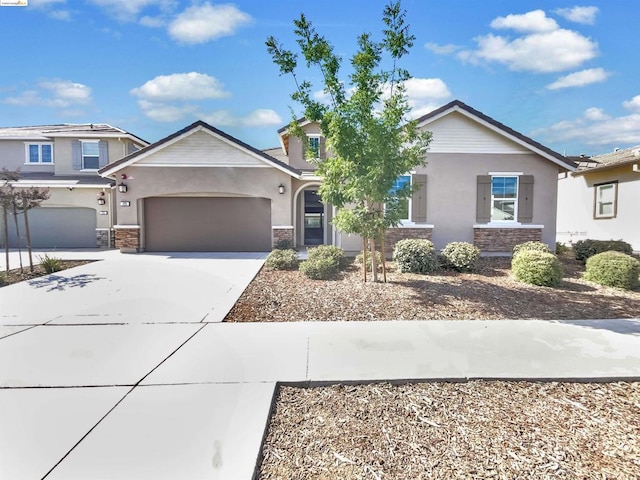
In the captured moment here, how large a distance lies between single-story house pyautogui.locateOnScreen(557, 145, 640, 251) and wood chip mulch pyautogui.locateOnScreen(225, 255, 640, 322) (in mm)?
7750

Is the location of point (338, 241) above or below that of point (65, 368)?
above

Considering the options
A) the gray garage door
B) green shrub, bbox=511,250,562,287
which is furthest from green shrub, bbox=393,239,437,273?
the gray garage door

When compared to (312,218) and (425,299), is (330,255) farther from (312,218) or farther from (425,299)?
(312,218)

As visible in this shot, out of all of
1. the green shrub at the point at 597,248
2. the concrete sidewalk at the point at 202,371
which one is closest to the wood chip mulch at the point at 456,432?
the concrete sidewalk at the point at 202,371

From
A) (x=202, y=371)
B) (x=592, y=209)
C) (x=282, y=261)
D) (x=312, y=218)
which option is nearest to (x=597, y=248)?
(x=592, y=209)

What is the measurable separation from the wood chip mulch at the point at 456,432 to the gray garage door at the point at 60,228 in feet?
53.6

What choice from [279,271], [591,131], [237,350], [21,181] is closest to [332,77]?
[279,271]

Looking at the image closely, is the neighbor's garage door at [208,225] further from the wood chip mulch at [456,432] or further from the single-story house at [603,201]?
the single-story house at [603,201]

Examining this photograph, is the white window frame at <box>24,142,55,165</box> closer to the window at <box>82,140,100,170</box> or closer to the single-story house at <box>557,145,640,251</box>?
the window at <box>82,140,100,170</box>

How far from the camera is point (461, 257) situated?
368 inches

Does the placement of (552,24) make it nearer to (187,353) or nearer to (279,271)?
(279,271)

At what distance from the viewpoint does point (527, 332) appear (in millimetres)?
5160

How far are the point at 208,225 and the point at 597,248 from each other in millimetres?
14148

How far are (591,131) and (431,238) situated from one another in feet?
48.7
